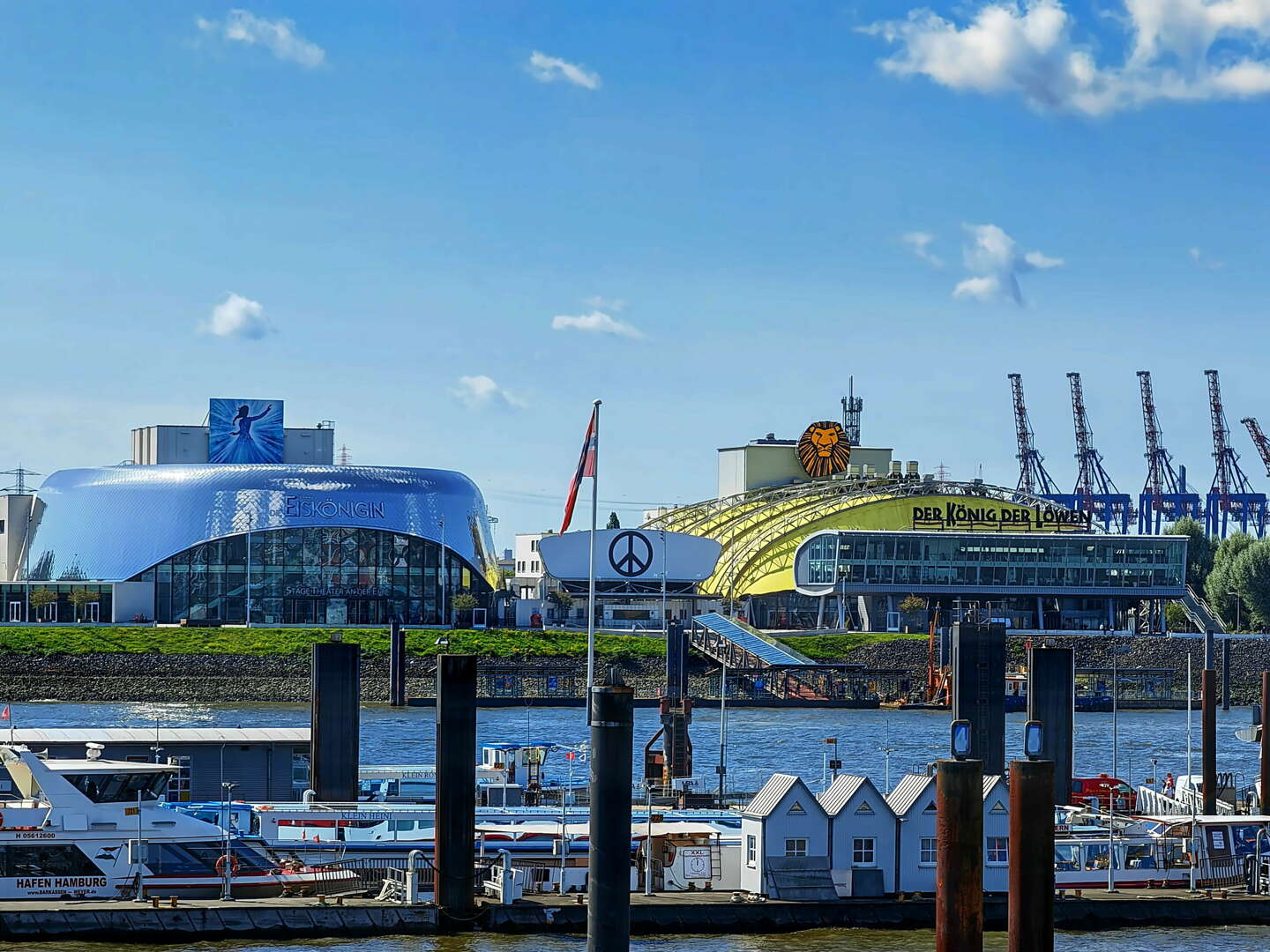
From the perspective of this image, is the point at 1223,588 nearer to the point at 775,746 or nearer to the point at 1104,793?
the point at 775,746

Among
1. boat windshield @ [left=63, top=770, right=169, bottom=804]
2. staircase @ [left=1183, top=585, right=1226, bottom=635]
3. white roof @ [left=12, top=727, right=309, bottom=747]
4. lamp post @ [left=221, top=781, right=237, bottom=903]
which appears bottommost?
lamp post @ [left=221, top=781, right=237, bottom=903]

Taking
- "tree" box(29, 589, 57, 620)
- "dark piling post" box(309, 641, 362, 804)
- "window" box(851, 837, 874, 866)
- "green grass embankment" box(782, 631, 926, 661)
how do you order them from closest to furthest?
"window" box(851, 837, 874, 866), "dark piling post" box(309, 641, 362, 804), "green grass embankment" box(782, 631, 926, 661), "tree" box(29, 589, 57, 620)

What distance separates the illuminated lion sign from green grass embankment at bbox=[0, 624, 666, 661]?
2253 inches

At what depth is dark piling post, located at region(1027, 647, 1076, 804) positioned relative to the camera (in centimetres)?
5272

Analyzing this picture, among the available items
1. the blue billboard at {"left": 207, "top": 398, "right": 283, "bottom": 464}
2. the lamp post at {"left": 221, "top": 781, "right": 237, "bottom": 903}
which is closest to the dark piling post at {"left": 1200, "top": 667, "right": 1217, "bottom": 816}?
the lamp post at {"left": 221, "top": 781, "right": 237, "bottom": 903}

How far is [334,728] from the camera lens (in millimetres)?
50188

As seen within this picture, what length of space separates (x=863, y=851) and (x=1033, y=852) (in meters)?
11.3

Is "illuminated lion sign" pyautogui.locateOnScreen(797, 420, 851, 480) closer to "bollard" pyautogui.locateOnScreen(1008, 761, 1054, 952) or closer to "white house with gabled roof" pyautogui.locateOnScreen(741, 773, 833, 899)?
"white house with gabled roof" pyautogui.locateOnScreen(741, 773, 833, 899)

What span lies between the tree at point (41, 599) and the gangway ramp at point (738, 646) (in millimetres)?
46812

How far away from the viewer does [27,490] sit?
564ft

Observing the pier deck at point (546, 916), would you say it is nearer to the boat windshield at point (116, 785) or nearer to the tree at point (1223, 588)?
the boat windshield at point (116, 785)

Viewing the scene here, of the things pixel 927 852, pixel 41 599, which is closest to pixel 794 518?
pixel 41 599

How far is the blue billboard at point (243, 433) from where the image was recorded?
168250 mm

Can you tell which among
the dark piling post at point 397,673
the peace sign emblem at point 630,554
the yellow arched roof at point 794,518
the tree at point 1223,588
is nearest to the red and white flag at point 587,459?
the dark piling post at point 397,673
